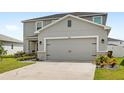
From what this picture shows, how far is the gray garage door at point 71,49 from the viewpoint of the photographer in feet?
55.4

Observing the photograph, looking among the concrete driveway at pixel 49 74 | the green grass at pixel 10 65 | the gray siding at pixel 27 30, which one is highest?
the gray siding at pixel 27 30

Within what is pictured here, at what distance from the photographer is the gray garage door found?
664 inches

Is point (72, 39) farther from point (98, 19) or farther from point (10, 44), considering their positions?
point (10, 44)

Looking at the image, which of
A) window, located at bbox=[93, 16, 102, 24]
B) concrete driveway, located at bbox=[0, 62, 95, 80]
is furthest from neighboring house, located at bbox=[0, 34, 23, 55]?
concrete driveway, located at bbox=[0, 62, 95, 80]

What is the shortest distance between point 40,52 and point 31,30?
→ 25.0ft

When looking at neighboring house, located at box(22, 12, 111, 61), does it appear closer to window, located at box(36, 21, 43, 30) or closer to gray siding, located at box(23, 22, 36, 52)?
window, located at box(36, 21, 43, 30)

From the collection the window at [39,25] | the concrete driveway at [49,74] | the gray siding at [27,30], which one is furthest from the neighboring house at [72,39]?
the gray siding at [27,30]

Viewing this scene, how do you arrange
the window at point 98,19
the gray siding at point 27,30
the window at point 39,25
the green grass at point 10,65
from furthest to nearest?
the gray siding at point 27,30 → the window at point 39,25 → the window at point 98,19 → the green grass at point 10,65

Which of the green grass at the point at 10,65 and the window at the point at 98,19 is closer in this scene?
the green grass at the point at 10,65

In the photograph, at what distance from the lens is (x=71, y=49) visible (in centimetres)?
1739

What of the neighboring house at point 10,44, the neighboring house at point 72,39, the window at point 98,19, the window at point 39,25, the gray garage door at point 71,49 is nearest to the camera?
the neighboring house at point 72,39

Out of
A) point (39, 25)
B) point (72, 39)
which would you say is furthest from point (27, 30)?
point (72, 39)

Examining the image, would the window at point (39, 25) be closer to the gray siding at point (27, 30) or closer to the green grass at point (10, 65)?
the gray siding at point (27, 30)
